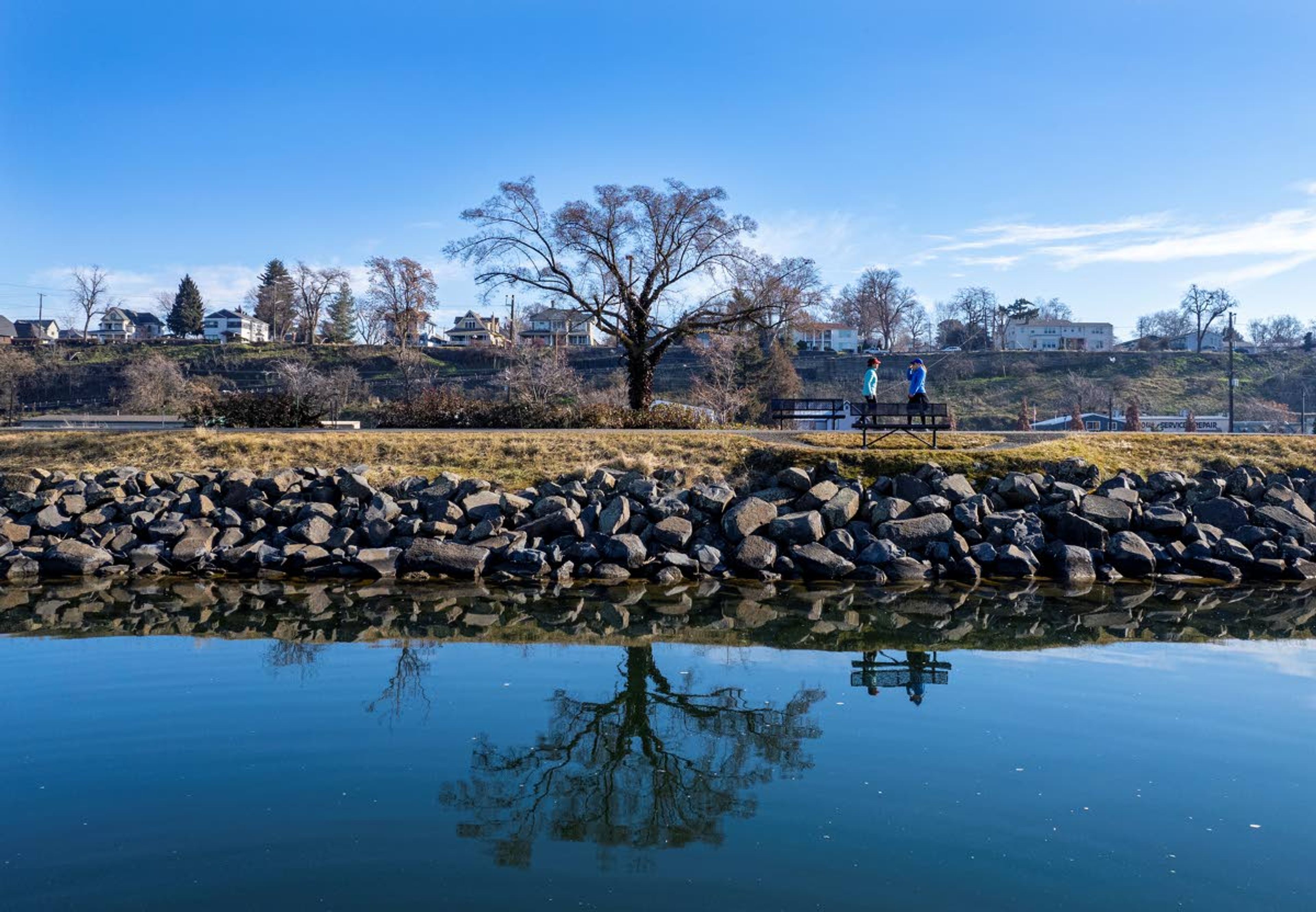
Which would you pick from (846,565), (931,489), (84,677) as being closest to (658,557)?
(846,565)

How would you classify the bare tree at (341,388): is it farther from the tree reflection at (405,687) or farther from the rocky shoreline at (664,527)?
the tree reflection at (405,687)

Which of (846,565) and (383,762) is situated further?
(846,565)

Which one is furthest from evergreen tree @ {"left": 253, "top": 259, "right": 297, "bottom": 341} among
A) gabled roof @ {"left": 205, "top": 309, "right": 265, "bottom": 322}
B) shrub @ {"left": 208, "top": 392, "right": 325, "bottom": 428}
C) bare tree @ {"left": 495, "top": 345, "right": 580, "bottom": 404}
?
shrub @ {"left": 208, "top": 392, "right": 325, "bottom": 428}

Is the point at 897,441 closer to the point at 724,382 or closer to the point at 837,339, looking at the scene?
the point at 724,382

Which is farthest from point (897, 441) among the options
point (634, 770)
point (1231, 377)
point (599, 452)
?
point (1231, 377)

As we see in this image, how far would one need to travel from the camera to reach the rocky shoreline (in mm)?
17781

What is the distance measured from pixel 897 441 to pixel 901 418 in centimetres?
78

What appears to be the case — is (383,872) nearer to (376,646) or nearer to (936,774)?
(936,774)

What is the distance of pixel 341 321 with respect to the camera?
341 feet

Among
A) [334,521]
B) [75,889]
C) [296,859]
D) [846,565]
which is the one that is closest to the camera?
[75,889]

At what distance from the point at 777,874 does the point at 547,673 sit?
5411 millimetres

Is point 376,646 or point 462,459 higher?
point 462,459

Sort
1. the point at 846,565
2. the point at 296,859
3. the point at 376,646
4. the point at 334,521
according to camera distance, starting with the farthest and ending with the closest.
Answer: the point at 334,521
the point at 846,565
the point at 376,646
the point at 296,859

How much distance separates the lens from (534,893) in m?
5.88
